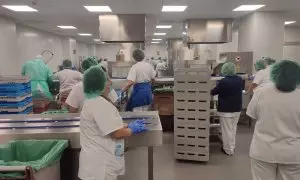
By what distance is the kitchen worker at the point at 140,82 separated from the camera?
404 cm

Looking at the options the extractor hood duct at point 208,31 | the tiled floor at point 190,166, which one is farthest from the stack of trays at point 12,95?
the extractor hood duct at point 208,31

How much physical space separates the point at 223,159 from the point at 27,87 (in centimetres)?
279

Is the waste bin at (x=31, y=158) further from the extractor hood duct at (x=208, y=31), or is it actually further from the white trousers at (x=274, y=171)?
the extractor hood duct at (x=208, y=31)

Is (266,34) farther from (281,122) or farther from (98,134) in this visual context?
(98,134)

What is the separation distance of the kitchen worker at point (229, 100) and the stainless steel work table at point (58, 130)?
5.61 ft

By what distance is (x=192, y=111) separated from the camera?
11.6 ft

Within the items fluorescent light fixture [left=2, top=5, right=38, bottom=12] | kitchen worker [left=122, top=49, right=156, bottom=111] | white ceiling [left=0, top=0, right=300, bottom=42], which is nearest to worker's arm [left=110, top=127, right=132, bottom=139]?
kitchen worker [left=122, top=49, right=156, bottom=111]

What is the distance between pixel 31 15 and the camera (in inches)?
241

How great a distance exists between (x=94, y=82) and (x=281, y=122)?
50.8 inches

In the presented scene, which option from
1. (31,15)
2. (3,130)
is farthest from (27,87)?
(31,15)

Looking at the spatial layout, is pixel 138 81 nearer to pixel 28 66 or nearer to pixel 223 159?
pixel 223 159

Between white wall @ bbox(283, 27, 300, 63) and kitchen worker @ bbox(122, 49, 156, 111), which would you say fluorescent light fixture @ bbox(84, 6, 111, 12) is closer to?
kitchen worker @ bbox(122, 49, 156, 111)

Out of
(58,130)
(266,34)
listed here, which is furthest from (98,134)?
(266,34)

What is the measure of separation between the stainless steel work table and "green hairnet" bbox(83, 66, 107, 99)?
379mm
